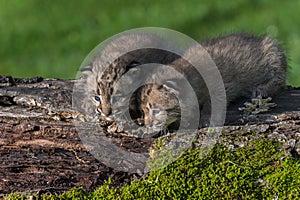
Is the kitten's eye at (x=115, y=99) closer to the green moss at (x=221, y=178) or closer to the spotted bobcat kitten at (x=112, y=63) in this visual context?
the spotted bobcat kitten at (x=112, y=63)

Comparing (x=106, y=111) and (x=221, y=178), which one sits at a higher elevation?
(x=106, y=111)

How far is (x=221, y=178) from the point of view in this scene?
216 inches

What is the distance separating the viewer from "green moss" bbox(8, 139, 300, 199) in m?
5.44

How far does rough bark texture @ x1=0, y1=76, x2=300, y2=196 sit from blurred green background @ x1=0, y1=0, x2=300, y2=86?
7075mm

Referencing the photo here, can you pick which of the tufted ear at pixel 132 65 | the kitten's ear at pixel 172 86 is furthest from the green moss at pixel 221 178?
the tufted ear at pixel 132 65

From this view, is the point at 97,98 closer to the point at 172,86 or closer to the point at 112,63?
the point at 112,63

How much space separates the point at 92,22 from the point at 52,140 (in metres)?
9.68

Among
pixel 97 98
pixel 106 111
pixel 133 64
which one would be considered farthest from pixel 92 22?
pixel 106 111

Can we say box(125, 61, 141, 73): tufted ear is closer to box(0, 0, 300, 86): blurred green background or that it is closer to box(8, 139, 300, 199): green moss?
box(8, 139, 300, 199): green moss

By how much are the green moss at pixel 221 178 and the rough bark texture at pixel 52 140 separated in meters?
0.11

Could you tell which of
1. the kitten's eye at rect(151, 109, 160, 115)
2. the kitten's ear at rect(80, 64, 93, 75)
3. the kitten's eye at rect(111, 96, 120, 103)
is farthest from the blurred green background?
the kitten's eye at rect(151, 109, 160, 115)

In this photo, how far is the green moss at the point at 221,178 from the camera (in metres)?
5.44

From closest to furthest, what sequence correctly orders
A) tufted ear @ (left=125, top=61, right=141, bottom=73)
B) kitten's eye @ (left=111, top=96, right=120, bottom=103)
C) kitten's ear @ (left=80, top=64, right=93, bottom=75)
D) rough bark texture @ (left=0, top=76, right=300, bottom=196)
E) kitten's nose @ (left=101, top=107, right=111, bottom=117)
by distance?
1. rough bark texture @ (left=0, top=76, right=300, bottom=196)
2. kitten's nose @ (left=101, top=107, right=111, bottom=117)
3. kitten's eye @ (left=111, top=96, right=120, bottom=103)
4. tufted ear @ (left=125, top=61, right=141, bottom=73)
5. kitten's ear @ (left=80, top=64, right=93, bottom=75)

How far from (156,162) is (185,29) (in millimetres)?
9442
